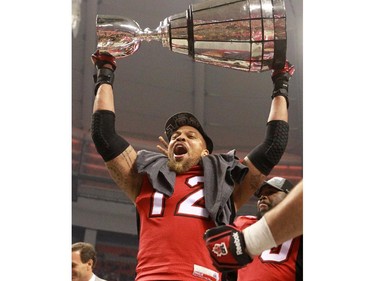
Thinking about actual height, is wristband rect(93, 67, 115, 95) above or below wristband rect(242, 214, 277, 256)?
above

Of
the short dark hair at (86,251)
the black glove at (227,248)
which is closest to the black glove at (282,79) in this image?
the black glove at (227,248)

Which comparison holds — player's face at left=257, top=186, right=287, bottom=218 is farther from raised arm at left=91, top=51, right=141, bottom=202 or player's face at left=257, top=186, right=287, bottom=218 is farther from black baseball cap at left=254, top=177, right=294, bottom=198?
raised arm at left=91, top=51, right=141, bottom=202

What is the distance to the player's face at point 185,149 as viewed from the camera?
4.97 feet

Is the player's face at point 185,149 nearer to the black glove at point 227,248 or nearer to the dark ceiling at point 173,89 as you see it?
the dark ceiling at point 173,89

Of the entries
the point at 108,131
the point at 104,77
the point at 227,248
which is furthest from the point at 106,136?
the point at 227,248

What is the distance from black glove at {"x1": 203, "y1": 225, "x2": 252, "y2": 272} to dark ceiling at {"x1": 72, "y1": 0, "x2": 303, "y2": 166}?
16 centimetres

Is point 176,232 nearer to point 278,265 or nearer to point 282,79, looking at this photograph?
point 278,265

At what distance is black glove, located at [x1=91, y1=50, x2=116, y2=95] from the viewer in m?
1.51

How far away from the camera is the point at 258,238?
1.35 metres

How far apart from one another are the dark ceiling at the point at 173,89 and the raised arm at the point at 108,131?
13 mm

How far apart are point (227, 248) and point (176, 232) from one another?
158 mm

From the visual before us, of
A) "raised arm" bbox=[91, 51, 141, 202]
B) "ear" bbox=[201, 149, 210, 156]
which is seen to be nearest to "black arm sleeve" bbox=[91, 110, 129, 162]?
"raised arm" bbox=[91, 51, 141, 202]
